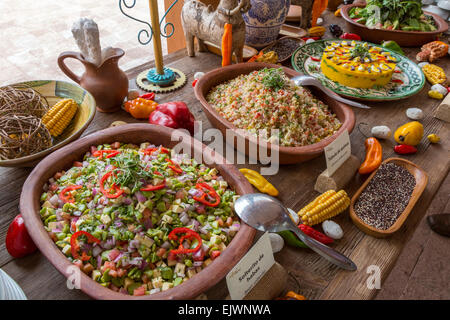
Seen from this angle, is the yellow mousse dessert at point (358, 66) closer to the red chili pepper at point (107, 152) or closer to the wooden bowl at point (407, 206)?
the wooden bowl at point (407, 206)

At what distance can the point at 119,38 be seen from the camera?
5043mm

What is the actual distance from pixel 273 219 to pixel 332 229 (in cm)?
30

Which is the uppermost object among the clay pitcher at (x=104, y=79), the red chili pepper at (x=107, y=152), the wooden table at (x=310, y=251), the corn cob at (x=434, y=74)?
the clay pitcher at (x=104, y=79)

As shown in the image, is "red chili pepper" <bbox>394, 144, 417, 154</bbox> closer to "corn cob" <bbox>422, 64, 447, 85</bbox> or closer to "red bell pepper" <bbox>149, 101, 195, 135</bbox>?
"corn cob" <bbox>422, 64, 447, 85</bbox>

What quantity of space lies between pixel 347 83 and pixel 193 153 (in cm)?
127

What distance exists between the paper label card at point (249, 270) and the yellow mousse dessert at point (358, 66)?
1.45m

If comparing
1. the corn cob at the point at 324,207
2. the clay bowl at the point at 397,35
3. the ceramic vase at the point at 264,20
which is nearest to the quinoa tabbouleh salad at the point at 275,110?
the corn cob at the point at 324,207

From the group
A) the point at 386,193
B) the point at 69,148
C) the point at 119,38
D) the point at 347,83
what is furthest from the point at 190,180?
the point at 119,38

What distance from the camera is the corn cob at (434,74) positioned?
2.28 meters

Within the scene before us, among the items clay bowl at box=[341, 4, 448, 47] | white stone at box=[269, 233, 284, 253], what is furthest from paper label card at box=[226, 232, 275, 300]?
clay bowl at box=[341, 4, 448, 47]

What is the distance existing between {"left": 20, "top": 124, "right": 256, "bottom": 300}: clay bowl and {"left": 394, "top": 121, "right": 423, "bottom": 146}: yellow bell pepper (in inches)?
40.8

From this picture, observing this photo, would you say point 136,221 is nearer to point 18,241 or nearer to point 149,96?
point 18,241

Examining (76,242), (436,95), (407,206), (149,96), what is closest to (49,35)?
(149,96)

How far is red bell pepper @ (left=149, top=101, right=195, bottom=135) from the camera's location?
1648 millimetres
